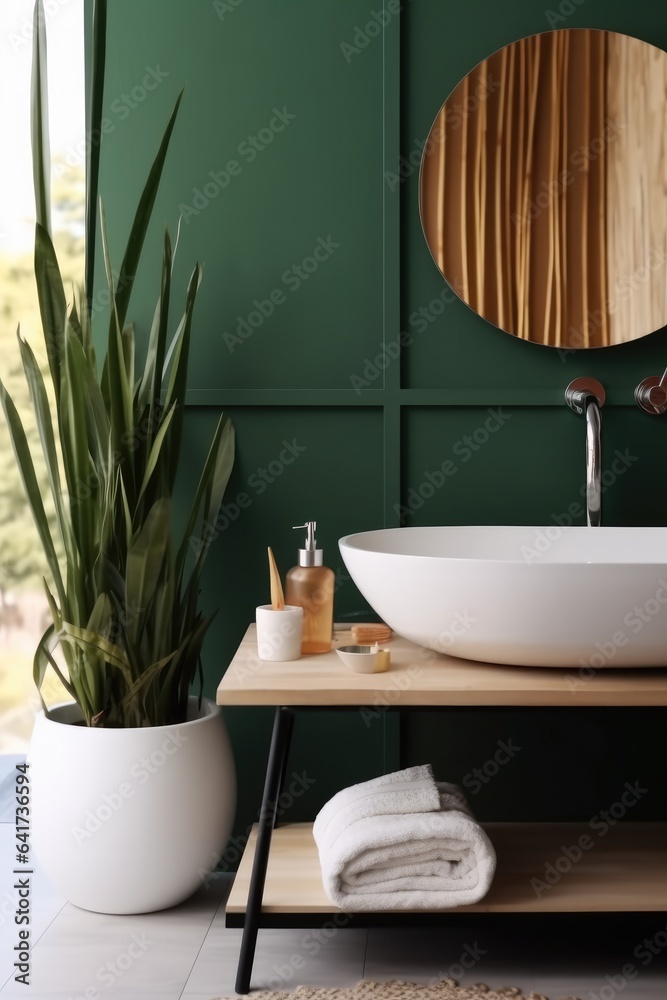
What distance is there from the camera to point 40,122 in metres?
1.54

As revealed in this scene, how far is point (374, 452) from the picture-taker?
1.87m

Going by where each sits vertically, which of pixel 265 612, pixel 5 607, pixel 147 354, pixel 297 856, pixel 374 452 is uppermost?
pixel 147 354

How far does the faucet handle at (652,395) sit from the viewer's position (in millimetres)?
1825

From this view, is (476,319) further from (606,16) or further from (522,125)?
(606,16)

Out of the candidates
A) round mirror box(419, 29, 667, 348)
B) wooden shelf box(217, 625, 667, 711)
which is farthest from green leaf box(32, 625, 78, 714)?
round mirror box(419, 29, 667, 348)

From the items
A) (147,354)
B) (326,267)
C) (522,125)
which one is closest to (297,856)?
(147,354)

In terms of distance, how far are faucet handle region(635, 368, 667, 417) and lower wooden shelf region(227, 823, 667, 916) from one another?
798 mm

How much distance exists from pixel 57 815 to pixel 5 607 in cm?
84

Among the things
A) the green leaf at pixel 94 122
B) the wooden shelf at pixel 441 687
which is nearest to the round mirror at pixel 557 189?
the green leaf at pixel 94 122

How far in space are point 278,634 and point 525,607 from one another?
400 millimetres

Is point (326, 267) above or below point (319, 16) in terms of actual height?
below

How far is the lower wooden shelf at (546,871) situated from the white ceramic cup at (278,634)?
14.4 inches

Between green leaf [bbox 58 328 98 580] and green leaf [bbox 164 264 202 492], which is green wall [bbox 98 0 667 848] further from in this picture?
green leaf [bbox 58 328 98 580]

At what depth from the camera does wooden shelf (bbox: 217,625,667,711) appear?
4.26ft
